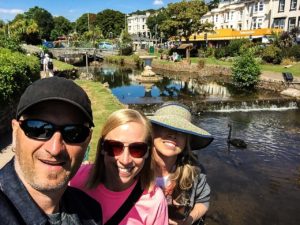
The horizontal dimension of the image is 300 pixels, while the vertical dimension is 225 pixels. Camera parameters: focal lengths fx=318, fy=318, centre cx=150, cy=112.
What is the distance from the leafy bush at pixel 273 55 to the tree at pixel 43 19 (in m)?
83.8

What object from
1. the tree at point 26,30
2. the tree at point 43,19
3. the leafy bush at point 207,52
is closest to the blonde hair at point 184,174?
the leafy bush at point 207,52

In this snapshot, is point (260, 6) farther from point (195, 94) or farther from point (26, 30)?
point (26, 30)

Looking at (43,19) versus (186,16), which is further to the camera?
(43,19)

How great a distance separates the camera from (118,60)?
2247 inches

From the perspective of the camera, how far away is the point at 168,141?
3.20 metres

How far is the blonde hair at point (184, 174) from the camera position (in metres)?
3.19

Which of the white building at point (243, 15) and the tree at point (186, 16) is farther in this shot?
the white building at point (243, 15)

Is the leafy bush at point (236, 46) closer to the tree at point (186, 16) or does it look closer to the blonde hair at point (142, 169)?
the tree at point (186, 16)

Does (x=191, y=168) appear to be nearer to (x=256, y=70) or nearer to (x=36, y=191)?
(x=36, y=191)

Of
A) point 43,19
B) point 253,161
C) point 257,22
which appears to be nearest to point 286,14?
point 257,22

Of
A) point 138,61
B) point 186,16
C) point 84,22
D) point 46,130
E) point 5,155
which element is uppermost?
point 84,22

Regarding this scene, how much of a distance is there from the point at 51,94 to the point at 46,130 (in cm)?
19

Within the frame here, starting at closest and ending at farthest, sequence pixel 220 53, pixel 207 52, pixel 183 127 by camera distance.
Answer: pixel 183 127 → pixel 220 53 → pixel 207 52

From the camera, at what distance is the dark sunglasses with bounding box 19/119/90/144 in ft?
5.14
